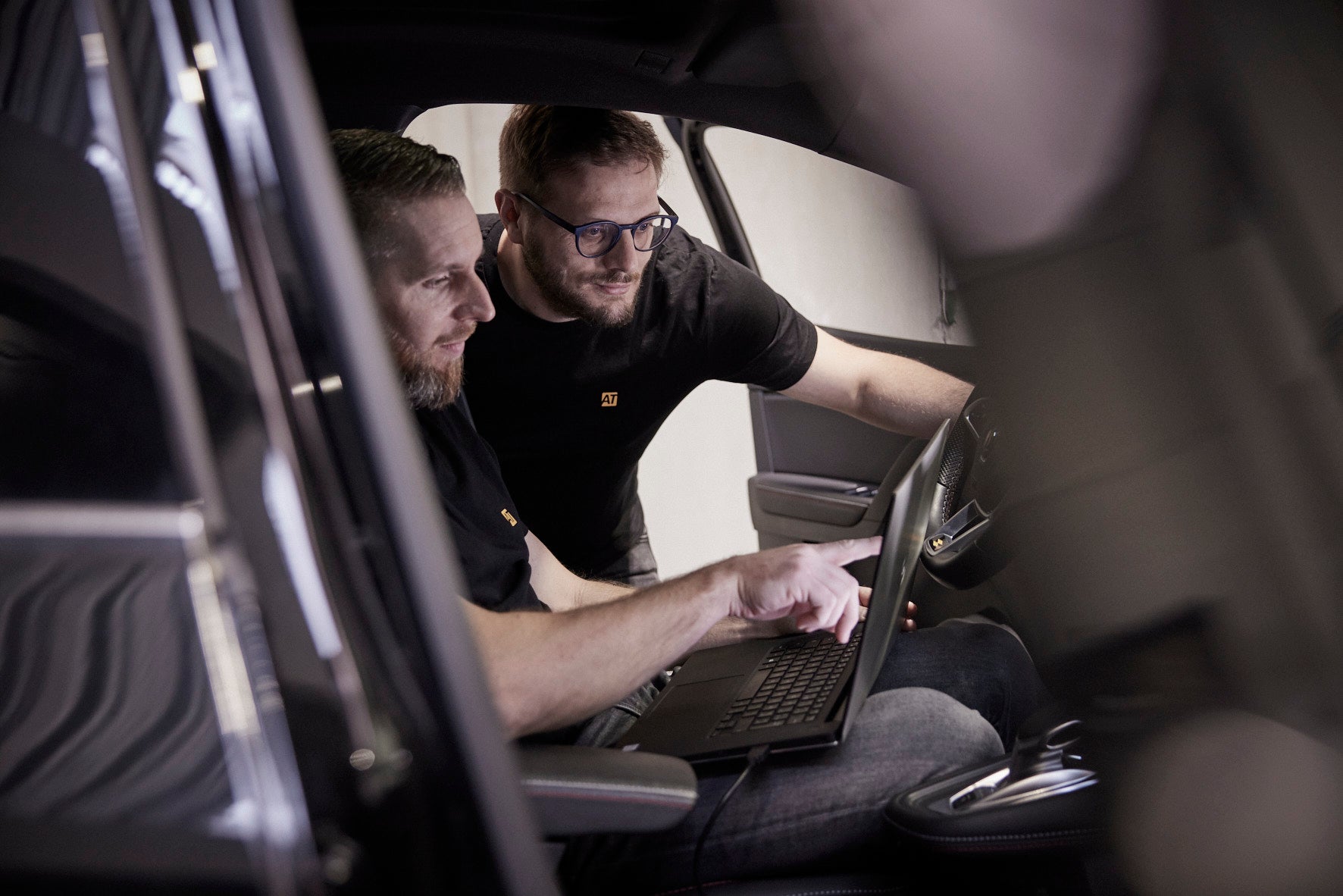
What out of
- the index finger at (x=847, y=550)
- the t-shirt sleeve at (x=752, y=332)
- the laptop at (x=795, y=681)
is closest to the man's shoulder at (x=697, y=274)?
the t-shirt sleeve at (x=752, y=332)

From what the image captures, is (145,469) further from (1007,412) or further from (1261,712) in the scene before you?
(1261,712)

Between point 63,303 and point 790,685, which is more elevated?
point 63,303

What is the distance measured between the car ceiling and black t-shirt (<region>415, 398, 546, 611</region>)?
453 millimetres

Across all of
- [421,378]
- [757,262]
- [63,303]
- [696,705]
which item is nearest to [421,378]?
[421,378]

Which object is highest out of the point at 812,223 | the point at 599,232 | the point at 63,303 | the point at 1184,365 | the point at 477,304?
the point at 812,223

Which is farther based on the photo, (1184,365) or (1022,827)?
(1022,827)

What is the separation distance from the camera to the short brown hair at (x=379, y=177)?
53.9 inches

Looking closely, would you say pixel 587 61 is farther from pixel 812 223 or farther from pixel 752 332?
pixel 812 223

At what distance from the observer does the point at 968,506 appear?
135 centimetres

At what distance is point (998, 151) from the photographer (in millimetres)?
649

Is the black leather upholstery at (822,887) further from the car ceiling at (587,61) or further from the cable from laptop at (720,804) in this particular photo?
the car ceiling at (587,61)

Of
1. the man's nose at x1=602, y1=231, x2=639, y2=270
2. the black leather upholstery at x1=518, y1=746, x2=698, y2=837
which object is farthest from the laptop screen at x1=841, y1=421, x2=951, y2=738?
the man's nose at x1=602, y1=231, x2=639, y2=270

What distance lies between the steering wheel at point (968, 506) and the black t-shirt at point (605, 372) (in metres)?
0.64

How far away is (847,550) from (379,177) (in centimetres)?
80
